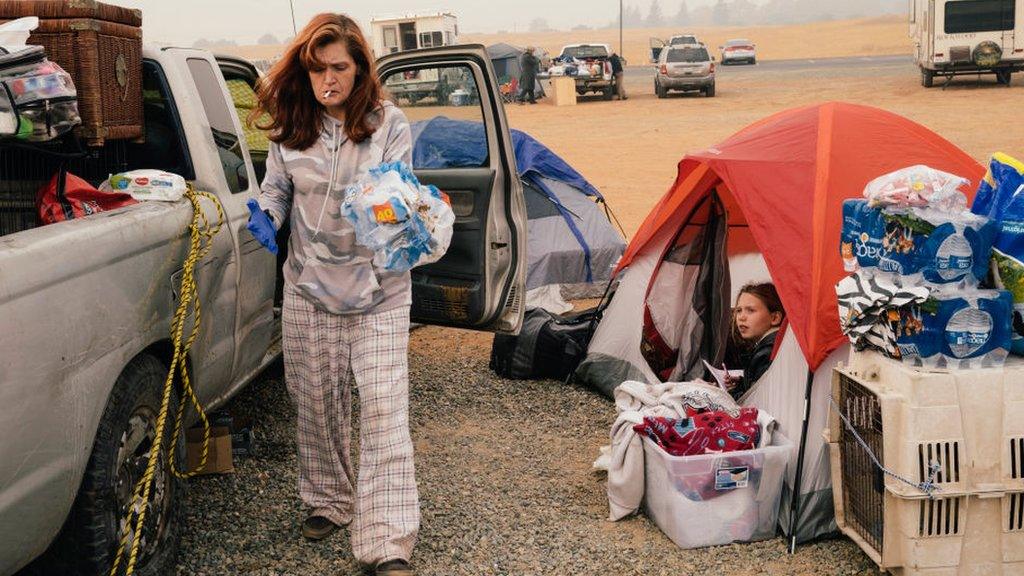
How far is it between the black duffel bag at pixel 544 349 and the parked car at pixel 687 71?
83.1 feet

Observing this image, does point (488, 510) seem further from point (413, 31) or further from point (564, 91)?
point (413, 31)

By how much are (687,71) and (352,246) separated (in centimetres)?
2818

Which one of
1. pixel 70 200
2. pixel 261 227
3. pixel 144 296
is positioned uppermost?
pixel 70 200

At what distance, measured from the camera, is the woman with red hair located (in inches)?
156

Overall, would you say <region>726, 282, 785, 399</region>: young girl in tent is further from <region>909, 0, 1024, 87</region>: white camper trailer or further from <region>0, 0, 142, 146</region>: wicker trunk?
<region>909, 0, 1024, 87</region>: white camper trailer

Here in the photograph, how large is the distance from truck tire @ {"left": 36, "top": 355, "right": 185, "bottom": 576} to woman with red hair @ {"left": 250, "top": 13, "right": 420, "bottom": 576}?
619 mm

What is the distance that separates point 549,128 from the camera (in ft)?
82.2

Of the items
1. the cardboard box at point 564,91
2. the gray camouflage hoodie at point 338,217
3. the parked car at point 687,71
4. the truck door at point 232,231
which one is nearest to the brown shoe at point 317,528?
the truck door at point 232,231

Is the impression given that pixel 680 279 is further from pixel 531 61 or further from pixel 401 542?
pixel 531 61

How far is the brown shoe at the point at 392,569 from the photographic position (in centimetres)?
396

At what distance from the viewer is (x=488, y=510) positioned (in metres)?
4.80

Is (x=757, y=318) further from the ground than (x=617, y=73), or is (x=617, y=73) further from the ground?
(x=617, y=73)

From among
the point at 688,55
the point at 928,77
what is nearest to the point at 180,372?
the point at 928,77

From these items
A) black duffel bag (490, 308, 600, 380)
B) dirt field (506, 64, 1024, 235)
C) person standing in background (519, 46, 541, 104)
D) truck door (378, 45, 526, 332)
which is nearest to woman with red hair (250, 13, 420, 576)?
truck door (378, 45, 526, 332)
